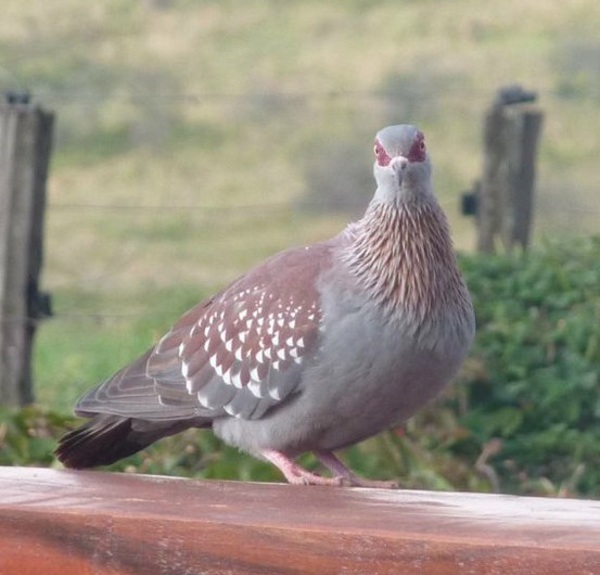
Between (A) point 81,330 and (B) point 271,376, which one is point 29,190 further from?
(A) point 81,330

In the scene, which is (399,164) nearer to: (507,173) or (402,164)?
(402,164)

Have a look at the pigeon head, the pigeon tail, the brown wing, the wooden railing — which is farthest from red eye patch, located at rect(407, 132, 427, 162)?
the wooden railing

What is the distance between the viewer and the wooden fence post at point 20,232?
5953 mm

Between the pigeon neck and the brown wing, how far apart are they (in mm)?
105

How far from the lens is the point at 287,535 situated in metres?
1.64

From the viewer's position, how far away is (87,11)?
23.3 m

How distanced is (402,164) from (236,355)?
0.67 metres

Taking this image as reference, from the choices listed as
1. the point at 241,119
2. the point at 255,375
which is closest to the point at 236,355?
the point at 255,375

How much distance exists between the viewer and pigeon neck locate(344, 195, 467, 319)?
3.18 m

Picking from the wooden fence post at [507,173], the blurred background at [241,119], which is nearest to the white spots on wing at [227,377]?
the wooden fence post at [507,173]

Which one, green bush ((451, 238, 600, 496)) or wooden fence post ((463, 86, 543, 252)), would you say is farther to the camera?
wooden fence post ((463, 86, 543, 252))

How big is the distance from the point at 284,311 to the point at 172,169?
Answer: 14536mm

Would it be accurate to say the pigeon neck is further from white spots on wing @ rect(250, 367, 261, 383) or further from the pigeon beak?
white spots on wing @ rect(250, 367, 261, 383)

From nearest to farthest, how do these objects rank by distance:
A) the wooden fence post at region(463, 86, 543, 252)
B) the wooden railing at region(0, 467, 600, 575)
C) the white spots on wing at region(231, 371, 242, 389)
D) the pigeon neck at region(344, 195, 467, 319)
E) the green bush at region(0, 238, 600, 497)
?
the wooden railing at region(0, 467, 600, 575), the pigeon neck at region(344, 195, 467, 319), the white spots on wing at region(231, 371, 242, 389), the green bush at region(0, 238, 600, 497), the wooden fence post at region(463, 86, 543, 252)
